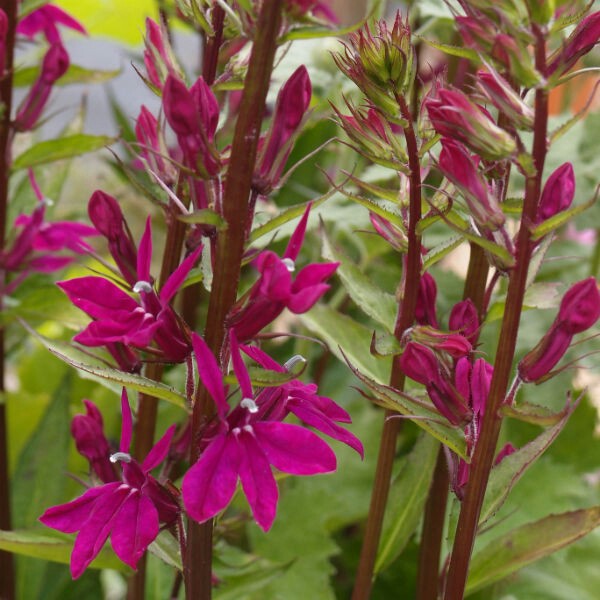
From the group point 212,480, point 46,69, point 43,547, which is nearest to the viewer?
point 212,480

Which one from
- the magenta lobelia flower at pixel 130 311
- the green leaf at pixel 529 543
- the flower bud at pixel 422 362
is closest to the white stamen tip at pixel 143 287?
the magenta lobelia flower at pixel 130 311

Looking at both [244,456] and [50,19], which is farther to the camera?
[50,19]

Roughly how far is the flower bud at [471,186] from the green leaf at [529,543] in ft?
0.48

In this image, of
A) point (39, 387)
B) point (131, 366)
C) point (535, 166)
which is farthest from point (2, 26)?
point (39, 387)

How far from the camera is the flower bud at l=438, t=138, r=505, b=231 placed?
0.32 m

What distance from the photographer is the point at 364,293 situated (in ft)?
1.40

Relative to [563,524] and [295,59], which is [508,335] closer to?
[563,524]

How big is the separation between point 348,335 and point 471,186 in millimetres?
173

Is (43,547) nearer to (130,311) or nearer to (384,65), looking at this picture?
(130,311)

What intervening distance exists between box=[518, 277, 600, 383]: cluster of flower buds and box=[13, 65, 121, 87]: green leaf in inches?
15.2

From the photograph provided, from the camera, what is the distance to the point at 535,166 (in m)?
0.31

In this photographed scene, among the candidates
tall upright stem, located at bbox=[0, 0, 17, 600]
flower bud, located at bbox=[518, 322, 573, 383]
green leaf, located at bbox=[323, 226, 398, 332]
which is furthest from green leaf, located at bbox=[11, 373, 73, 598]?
Result: flower bud, located at bbox=[518, 322, 573, 383]

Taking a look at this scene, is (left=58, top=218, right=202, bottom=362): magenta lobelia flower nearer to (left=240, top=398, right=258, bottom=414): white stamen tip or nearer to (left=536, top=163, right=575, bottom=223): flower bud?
(left=240, top=398, right=258, bottom=414): white stamen tip

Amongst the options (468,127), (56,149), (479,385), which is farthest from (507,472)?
(56,149)
